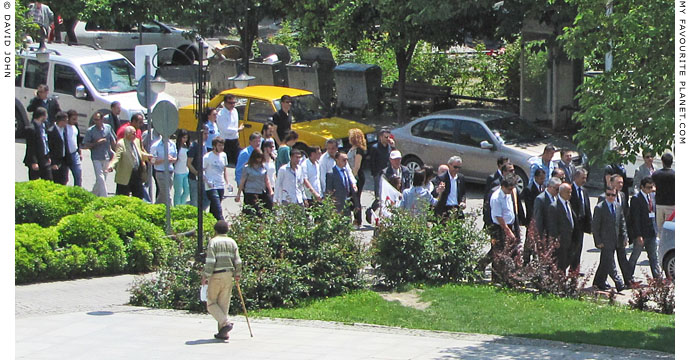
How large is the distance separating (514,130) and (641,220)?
634 cm

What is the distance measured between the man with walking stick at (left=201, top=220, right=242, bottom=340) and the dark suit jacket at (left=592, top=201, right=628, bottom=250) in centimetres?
501

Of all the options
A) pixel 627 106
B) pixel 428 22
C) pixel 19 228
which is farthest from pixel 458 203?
pixel 428 22

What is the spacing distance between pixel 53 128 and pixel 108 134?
918 mm

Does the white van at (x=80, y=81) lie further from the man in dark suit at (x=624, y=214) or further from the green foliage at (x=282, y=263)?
the man in dark suit at (x=624, y=214)

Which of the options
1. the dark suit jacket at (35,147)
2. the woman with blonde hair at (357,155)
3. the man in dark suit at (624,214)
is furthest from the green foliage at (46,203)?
the man in dark suit at (624,214)

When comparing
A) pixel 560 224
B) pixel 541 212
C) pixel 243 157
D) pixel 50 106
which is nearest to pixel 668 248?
pixel 560 224

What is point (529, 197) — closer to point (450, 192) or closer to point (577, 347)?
point (450, 192)

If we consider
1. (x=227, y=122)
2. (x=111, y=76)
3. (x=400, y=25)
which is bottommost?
(x=227, y=122)

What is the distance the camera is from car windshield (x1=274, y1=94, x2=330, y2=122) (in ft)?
74.0

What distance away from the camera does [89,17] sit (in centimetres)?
3272

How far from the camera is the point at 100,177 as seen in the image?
18.3 metres

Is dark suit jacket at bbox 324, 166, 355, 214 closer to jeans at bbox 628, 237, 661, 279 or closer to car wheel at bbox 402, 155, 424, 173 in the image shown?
jeans at bbox 628, 237, 661, 279

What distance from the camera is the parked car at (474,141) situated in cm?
1983

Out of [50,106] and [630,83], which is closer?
[630,83]
